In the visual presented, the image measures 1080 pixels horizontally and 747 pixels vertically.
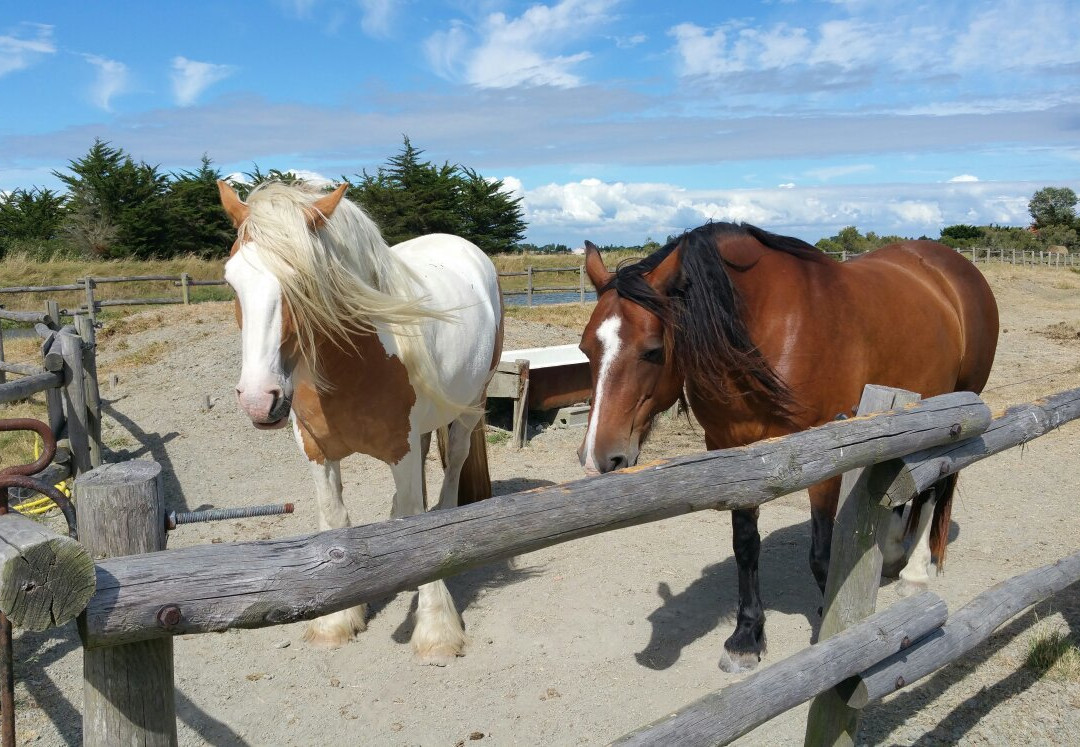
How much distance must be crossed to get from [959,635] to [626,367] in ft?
5.07

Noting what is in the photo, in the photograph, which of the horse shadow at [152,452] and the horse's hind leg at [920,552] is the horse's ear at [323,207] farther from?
the horse shadow at [152,452]

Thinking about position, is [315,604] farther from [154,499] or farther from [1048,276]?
[1048,276]

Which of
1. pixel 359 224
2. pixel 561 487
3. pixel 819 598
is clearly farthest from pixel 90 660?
pixel 819 598

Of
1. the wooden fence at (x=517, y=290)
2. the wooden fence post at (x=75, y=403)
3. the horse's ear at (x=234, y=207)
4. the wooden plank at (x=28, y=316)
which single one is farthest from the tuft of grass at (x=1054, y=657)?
the wooden plank at (x=28, y=316)

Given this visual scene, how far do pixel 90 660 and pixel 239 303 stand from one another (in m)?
1.71

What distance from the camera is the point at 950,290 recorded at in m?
4.40

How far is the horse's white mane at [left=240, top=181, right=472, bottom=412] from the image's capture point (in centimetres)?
277

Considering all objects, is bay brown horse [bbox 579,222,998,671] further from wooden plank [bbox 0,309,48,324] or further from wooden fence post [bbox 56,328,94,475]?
wooden plank [bbox 0,309,48,324]

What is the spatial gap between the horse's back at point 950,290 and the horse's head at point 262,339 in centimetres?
287

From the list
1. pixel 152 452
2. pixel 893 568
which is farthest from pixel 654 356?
pixel 152 452

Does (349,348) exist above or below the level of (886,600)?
above

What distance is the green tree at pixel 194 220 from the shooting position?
27.7 metres

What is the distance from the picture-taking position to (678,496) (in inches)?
74.4

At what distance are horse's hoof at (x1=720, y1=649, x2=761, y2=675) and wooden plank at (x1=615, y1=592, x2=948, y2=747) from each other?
1.11 meters
